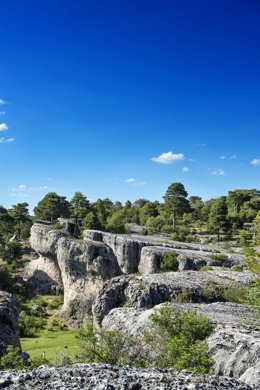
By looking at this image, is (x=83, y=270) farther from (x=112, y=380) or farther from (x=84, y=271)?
(x=112, y=380)

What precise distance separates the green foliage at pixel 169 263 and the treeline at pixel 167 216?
24.3 m

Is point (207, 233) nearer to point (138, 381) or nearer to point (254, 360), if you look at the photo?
point (254, 360)

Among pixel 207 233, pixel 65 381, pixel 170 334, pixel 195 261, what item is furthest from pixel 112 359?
pixel 207 233

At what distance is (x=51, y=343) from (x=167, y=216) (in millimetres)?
56183

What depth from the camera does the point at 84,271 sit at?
5003 centimetres

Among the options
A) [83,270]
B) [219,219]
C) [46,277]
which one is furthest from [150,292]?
[219,219]

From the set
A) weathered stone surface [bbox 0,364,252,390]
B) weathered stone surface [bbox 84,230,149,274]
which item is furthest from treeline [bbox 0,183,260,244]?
weathered stone surface [bbox 0,364,252,390]

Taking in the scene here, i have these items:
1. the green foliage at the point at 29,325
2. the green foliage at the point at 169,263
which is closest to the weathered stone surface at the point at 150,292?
the green foliage at the point at 169,263

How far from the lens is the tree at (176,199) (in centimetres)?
8869

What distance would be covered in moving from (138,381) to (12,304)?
15.0 meters

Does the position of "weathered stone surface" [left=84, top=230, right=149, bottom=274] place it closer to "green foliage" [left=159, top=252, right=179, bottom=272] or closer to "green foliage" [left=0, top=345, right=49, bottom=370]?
"green foliage" [left=159, top=252, right=179, bottom=272]

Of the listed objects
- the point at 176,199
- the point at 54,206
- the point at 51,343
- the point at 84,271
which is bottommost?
the point at 51,343

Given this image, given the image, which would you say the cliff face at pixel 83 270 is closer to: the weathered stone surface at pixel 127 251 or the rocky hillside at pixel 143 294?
the rocky hillside at pixel 143 294

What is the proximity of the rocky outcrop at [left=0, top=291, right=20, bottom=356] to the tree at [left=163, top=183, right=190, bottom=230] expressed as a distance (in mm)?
65890
